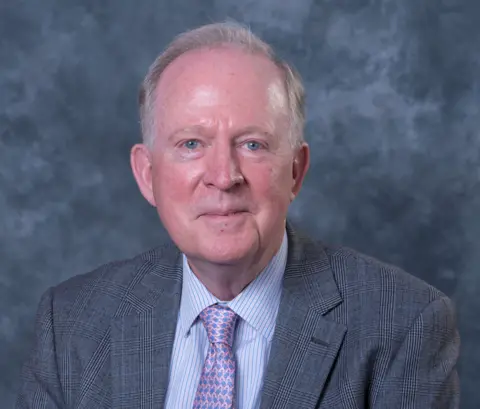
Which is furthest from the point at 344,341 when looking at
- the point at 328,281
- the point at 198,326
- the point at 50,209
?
the point at 50,209

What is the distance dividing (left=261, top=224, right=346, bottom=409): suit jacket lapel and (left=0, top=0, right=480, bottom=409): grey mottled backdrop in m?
1.35

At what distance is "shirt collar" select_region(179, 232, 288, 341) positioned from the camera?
298 cm

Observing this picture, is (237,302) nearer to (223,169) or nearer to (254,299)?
(254,299)

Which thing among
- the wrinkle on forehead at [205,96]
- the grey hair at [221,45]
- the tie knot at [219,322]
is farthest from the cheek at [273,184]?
the tie knot at [219,322]

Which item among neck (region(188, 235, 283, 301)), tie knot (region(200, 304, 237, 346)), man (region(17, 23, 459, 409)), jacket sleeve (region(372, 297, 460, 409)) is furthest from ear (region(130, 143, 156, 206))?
jacket sleeve (region(372, 297, 460, 409))

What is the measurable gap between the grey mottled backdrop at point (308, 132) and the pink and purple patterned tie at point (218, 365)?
1542 mm

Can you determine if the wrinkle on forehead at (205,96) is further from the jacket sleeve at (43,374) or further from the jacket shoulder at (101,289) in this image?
the jacket sleeve at (43,374)

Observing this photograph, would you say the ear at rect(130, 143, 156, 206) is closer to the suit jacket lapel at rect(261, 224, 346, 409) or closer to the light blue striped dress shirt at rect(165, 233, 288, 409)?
the light blue striped dress shirt at rect(165, 233, 288, 409)

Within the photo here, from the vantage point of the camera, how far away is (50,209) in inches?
178

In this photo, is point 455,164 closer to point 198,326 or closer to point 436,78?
point 436,78

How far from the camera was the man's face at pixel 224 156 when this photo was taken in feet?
9.24

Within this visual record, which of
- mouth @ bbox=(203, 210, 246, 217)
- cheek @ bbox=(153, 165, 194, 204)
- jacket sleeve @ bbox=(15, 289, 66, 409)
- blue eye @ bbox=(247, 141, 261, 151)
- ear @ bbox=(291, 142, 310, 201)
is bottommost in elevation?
jacket sleeve @ bbox=(15, 289, 66, 409)

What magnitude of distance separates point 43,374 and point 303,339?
788mm

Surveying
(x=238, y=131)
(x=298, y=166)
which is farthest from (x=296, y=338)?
(x=238, y=131)
